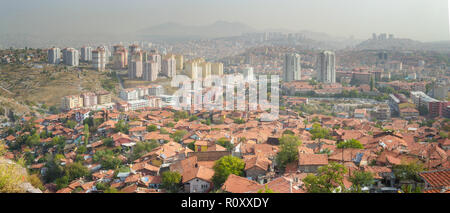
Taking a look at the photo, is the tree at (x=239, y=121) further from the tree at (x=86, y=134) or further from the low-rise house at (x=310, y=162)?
the low-rise house at (x=310, y=162)

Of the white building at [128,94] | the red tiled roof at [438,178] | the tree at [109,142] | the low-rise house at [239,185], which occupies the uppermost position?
the white building at [128,94]

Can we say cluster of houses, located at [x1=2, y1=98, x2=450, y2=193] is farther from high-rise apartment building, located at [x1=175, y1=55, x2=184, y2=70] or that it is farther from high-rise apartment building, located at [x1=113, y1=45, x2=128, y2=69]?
high-rise apartment building, located at [x1=113, y1=45, x2=128, y2=69]

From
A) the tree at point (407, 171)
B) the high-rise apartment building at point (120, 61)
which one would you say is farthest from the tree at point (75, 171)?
the high-rise apartment building at point (120, 61)

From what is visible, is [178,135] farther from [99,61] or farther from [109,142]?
[99,61]

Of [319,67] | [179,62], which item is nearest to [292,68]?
[319,67]

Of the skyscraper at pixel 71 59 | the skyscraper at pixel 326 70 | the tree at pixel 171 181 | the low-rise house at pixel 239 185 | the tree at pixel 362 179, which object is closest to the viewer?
the low-rise house at pixel 239 185

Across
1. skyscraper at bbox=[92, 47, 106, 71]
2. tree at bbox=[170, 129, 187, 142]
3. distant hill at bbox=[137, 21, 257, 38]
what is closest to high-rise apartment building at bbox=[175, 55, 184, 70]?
skyscraper at bbox=[92, 47, 106, 71]
